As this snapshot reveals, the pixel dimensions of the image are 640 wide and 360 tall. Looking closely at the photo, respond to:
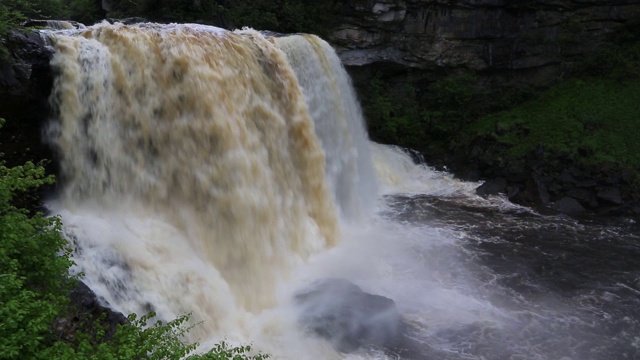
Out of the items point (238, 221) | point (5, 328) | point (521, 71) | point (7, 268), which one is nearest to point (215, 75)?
point (238, 221)

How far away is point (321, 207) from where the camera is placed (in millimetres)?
14523

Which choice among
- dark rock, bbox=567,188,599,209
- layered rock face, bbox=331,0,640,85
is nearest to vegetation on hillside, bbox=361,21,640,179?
layered rock face, bbox=331,0,640,85

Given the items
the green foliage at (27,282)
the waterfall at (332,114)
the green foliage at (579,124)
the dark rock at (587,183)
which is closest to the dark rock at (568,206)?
the dark rock at (587,183)

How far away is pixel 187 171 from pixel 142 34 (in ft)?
10.2

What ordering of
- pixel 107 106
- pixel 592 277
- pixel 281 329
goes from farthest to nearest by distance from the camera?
pixel 592 277
pixel 107 106
pixel 281 329

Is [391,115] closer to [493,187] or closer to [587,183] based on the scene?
[493,187]

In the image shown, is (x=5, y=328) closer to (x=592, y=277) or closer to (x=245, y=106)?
(x=245, y=106)

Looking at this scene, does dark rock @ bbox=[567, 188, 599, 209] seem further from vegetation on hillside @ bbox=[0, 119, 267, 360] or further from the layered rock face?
vegetation on hillside @ bbox=[0, 119, 267, 360]

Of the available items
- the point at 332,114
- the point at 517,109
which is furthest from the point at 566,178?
the point at 332,114

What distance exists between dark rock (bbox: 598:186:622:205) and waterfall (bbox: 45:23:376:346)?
911 centimetres

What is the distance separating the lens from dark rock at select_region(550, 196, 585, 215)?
1720cm

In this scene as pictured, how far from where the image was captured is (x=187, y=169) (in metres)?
11.5

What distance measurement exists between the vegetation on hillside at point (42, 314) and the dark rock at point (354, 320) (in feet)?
12.8

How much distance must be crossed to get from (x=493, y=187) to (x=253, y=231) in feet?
34.0
